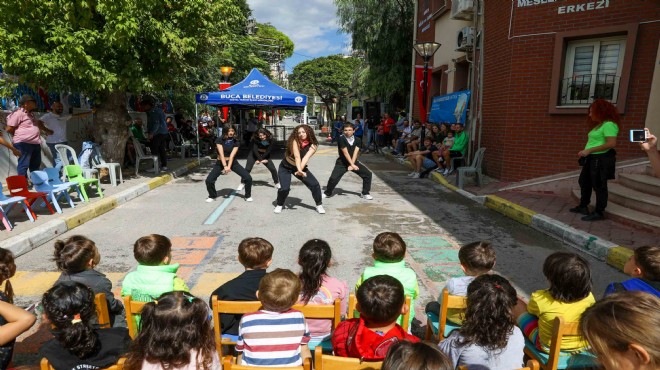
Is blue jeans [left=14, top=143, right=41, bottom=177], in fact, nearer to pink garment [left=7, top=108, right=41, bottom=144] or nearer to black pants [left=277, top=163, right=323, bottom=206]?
pink garment [left=7, top=108, right=41, bottom=144]

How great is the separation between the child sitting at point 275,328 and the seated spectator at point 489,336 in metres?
0.85

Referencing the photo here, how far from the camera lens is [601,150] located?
237 inches

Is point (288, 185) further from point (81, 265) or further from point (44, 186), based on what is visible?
point (81, 265)

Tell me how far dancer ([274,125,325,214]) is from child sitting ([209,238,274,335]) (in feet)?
14.1

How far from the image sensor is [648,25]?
7492 mm

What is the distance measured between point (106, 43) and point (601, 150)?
872cm

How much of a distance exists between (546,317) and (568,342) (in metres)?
0.17

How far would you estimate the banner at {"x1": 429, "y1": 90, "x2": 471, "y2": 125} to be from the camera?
1139 cm

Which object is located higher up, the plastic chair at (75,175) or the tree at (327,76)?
the tree at (327,76)

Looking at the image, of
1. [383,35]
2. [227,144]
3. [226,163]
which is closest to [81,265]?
[226,163]

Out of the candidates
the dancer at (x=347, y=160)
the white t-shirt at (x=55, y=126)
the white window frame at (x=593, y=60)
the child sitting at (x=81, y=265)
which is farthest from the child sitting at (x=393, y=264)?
the white t-shirt at (x=55, y=126)

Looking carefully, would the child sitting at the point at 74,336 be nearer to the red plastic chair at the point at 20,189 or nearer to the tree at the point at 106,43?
the red plastic chair at the point at 20,189

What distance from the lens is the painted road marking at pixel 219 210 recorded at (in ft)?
22.5

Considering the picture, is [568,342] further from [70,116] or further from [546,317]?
[70,116]
